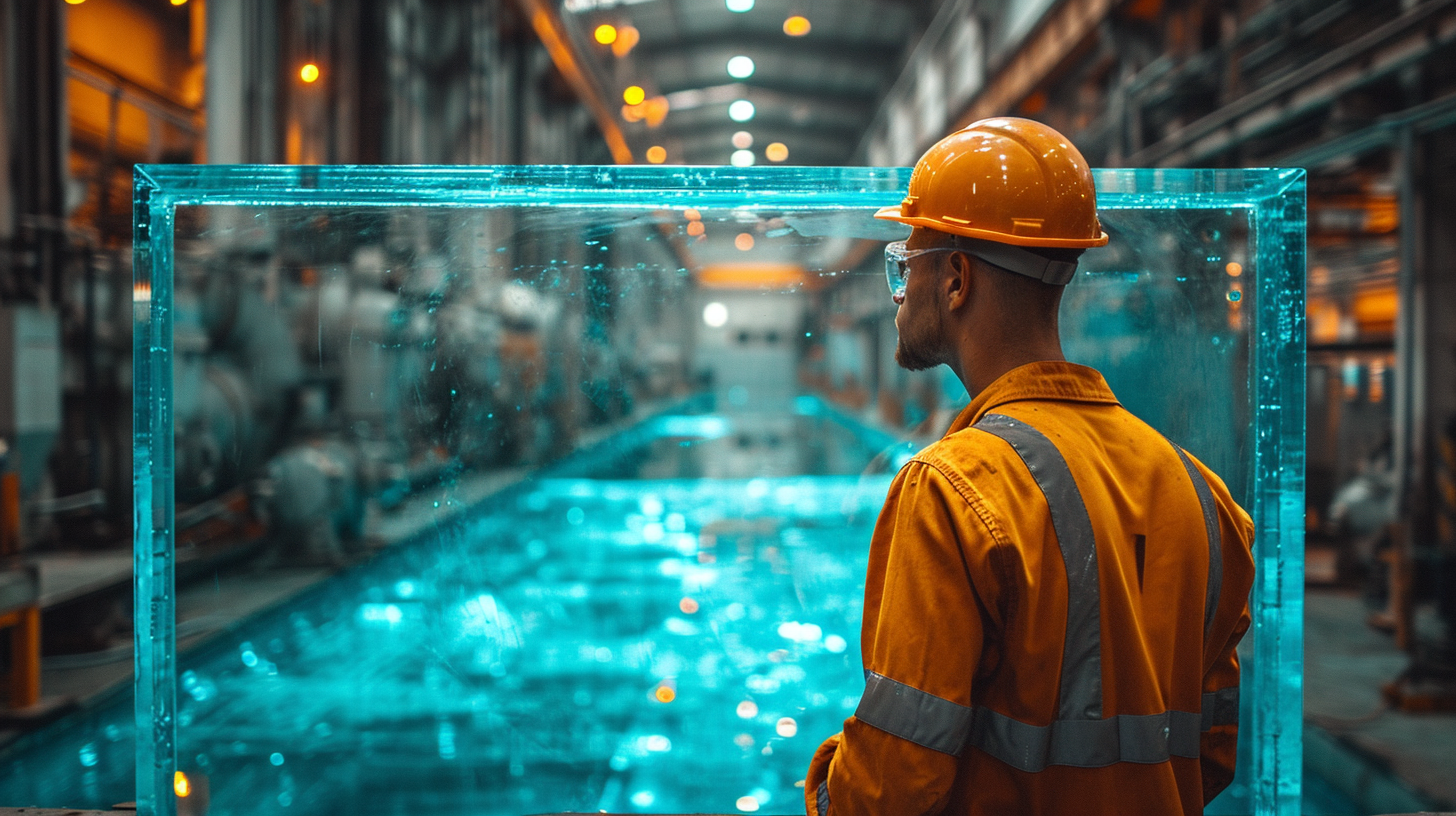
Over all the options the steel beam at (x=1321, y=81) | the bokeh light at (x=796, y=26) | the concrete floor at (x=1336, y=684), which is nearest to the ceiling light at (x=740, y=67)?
the bokeh light at (x=796, y=26)

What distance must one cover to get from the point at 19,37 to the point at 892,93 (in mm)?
14207

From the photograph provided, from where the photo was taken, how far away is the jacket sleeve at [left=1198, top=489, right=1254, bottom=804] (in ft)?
3.42

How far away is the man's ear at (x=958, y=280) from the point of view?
1.01 meters

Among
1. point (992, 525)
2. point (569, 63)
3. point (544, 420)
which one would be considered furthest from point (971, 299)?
point (569, 63)

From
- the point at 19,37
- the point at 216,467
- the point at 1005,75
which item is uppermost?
the point at 1005,75

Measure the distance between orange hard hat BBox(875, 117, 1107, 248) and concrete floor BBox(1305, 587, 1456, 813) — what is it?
2915 millimetres

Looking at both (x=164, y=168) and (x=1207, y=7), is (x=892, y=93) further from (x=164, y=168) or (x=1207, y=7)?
(x=164, y=168)

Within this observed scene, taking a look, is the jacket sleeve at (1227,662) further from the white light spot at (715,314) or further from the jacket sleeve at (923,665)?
the white light spot at (715,314)

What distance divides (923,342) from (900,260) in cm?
16

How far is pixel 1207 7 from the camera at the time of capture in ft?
19.8

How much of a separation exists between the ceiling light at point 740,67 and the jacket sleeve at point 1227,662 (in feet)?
47.7

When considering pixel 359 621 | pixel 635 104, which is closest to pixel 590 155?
pixel 635 104

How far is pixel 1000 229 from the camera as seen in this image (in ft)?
3.21

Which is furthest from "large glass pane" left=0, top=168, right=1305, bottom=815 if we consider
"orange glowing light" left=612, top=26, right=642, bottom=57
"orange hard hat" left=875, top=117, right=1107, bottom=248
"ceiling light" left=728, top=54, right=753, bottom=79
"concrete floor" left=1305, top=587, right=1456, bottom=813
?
"ceiling light" left=728, top=54, right=753, bottom=79
